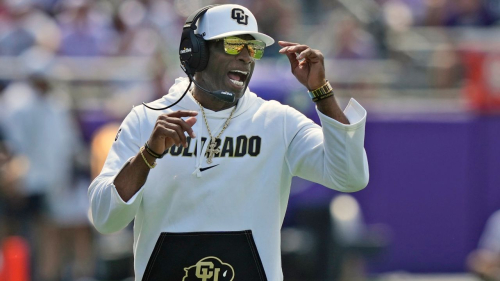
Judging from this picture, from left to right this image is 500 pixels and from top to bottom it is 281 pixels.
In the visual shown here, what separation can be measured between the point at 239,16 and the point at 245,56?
0.18 m

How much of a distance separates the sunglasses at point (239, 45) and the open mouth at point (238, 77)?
0.08m

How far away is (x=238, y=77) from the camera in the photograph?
435 cm

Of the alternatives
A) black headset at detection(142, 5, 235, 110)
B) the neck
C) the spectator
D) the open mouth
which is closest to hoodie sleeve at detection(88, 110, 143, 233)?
black headset at detection(142, 5, 235, 110)

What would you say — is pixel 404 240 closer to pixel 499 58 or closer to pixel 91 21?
pixel 499 58

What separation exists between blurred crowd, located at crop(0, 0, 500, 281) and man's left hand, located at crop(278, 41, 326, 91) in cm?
551

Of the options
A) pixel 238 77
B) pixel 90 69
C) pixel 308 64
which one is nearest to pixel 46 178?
pixel 90 69

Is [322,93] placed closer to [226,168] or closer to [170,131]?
[226,168]

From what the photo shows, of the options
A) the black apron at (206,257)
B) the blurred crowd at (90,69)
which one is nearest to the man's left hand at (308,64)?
the black apron at (206,257)

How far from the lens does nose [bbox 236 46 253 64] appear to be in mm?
4309

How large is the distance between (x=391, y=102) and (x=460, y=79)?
0.97 m

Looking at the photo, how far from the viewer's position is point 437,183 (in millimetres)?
10969

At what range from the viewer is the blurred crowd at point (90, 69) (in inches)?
382

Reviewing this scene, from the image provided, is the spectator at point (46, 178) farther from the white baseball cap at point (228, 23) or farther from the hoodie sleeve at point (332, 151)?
the hoodie sleeve at point (332, 151)

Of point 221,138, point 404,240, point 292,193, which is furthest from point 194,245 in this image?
point 404,240
